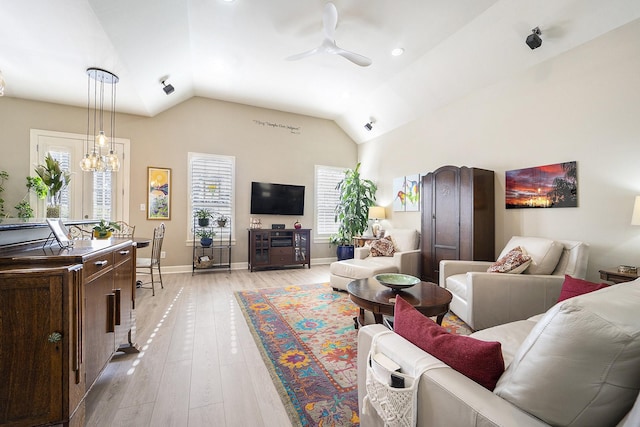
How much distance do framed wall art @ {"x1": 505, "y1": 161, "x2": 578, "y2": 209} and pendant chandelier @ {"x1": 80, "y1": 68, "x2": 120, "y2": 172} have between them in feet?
16.7

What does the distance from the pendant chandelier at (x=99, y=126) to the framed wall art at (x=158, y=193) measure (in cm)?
67

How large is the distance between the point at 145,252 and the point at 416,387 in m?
5.69

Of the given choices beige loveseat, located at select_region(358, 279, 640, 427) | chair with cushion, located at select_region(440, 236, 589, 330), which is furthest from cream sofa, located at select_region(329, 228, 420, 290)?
beige loveseat, located at select_region(358, 279, 640, 427)

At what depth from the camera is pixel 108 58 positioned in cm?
323

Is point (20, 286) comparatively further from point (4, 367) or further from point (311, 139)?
point (311, 139)

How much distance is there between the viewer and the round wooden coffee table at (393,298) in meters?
2.11

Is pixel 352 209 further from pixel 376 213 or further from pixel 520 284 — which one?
pixel 520 284

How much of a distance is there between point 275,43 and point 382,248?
3.41 meters

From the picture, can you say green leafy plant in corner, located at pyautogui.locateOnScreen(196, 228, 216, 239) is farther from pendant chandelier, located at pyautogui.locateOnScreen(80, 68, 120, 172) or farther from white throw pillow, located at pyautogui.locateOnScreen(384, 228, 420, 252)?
white throw pillow, located at pyautogui.locateOnScreen(384, 228, 420, 252)

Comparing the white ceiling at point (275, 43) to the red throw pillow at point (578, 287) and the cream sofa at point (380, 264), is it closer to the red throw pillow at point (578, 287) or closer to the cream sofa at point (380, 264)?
the cream sofa at point (380, 264)

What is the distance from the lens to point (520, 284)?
99.5 inches

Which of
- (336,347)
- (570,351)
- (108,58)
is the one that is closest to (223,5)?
(108,58)

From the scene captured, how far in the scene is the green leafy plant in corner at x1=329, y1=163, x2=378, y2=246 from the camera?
19.5 feet

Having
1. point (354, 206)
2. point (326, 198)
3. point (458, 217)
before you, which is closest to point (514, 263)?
point (458, 217)
